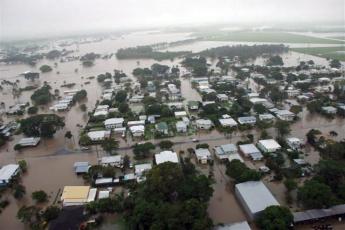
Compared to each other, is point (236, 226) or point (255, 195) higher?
point (255, 195)

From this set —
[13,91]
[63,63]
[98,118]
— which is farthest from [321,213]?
[63,63]

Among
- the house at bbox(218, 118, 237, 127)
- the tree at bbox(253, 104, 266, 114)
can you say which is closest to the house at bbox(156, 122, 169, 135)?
the house at bbox(218, 118, 237, 127)

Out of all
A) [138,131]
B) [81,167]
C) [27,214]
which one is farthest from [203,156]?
[27,214]

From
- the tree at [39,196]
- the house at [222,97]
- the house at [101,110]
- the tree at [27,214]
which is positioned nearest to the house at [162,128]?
the house at [101,110]

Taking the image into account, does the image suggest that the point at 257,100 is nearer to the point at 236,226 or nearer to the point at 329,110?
the point at 329,110

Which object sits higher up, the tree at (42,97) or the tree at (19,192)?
the tree at (42,97)

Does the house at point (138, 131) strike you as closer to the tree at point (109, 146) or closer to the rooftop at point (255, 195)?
the tree at point (109, 146)
